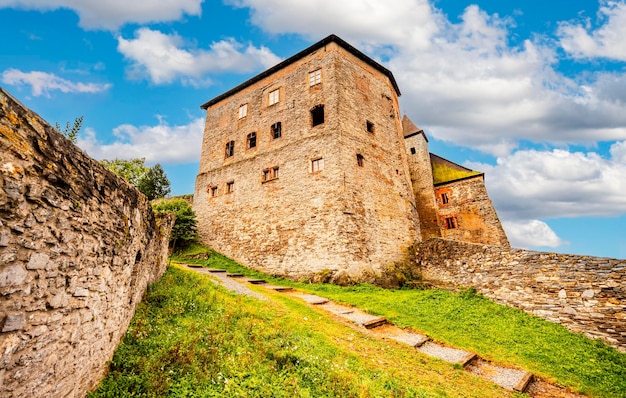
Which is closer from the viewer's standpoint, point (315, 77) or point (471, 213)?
point (315, 77)

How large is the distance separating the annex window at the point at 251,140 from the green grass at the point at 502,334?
11.0m

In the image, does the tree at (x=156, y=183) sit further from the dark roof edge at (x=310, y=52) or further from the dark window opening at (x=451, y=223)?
the dark window opening at (x=451, y=223)

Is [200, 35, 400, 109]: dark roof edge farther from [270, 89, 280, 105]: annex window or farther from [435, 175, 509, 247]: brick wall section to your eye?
[435, 175, 509, 247]: brick wall section

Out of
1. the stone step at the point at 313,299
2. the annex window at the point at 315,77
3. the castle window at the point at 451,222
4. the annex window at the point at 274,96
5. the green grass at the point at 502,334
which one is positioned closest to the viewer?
the green grass at the point at 502,334

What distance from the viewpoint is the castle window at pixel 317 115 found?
1708 cm

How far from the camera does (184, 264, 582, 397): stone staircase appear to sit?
609cm

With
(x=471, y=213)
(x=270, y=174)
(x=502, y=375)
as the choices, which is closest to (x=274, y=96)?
(x=270, y=174)

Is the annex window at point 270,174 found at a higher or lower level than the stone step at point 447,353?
higher

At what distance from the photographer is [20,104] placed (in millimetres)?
2666

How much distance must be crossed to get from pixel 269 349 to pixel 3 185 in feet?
15.1

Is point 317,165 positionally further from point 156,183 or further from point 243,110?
point 156,183

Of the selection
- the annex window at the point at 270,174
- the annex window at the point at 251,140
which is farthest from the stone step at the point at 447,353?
the annex window at the point at 251,140

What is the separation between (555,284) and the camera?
383 inches

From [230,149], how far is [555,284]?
61.4 feet
